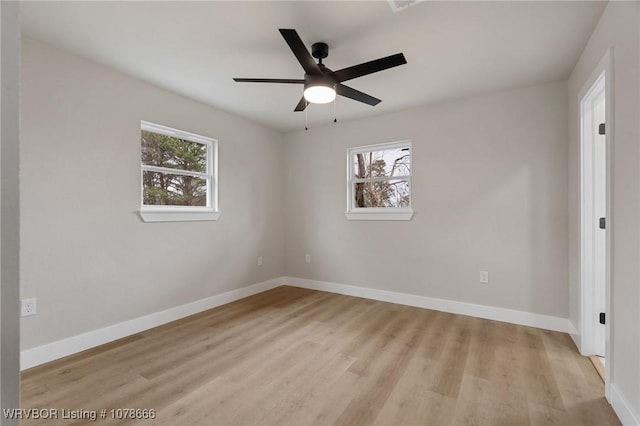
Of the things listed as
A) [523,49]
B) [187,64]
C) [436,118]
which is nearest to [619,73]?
[523,49]

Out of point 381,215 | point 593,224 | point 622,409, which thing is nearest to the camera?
point 622,409

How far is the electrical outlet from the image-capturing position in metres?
2.19

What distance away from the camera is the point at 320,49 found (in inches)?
88.7

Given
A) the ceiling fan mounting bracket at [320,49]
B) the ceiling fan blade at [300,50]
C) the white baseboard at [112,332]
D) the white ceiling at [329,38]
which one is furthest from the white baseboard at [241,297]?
the ceiling fan mounting bracket at [320,49]

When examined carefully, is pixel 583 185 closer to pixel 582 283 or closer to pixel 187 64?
pixel 582 283

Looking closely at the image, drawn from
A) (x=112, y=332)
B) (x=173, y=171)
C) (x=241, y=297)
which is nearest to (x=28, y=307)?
(x=112, y=332)

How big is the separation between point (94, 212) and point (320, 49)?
2.35 metres

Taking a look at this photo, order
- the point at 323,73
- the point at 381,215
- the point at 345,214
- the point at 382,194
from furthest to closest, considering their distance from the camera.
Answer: the point at 345,214
the point at 382,194
the point at 381,215
the point at 323,73

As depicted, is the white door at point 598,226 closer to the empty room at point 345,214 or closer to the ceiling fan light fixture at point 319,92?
the empty room at point 345,214

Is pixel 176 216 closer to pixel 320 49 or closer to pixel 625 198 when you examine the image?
pixel 320 49

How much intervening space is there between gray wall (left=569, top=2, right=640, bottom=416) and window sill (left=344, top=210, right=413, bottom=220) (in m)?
2.05

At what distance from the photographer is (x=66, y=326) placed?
240 cm

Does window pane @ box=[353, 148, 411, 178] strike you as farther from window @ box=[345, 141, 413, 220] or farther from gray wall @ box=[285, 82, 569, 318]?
gray wall @ box=[285, 82, 569, 318]

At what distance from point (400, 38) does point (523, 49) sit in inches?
39.9
